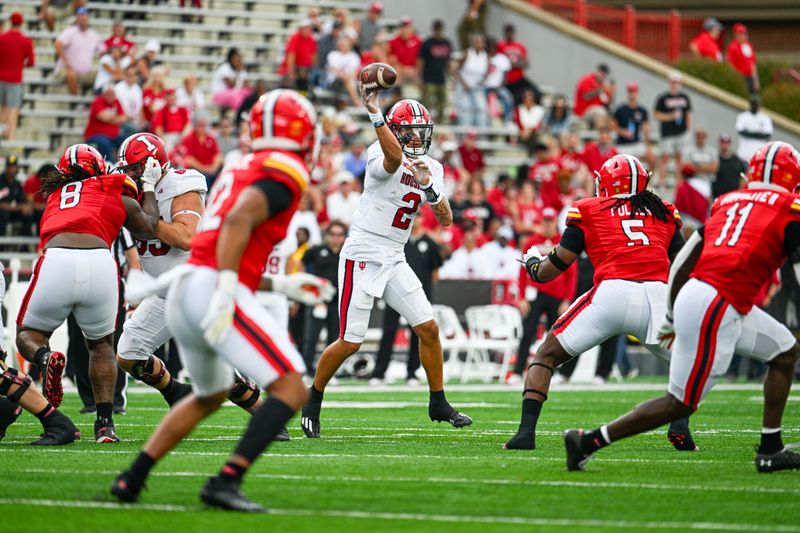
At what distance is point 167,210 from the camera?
390 inches

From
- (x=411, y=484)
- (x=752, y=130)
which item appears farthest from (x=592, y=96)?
(x=411, y=484)

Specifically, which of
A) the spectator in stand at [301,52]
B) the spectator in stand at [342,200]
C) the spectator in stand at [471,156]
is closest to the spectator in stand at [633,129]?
the spectator in stand at [471,156]

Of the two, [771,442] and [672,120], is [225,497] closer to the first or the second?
[771,442]

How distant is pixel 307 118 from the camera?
653 centimetres

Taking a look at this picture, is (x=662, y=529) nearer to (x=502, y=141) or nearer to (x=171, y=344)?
(x=171, y=344)

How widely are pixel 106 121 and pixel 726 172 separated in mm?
9748

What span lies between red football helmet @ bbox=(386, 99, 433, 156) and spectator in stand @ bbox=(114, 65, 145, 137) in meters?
10.5

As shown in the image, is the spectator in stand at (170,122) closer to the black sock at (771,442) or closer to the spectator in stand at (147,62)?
the spectator in stand at (147,62)

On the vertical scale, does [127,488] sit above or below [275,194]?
below

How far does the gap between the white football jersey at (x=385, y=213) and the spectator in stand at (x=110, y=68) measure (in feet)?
38.6

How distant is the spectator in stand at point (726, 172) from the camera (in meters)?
22.3

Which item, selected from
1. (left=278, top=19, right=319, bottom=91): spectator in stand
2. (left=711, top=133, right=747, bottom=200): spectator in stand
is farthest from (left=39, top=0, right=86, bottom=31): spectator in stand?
(left=711, top=133, right=747, bottom=200): spectator in stand

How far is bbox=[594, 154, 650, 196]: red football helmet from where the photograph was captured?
913cm

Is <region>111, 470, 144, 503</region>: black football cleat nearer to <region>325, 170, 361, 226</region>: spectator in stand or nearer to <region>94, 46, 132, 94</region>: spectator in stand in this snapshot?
<region>325, 170, 361, 226</region>: spectator in stand
